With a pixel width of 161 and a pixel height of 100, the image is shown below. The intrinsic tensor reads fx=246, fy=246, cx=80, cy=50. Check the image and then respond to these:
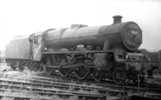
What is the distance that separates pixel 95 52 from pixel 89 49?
0.73 m

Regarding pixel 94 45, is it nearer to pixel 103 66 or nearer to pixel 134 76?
pixel 103 66

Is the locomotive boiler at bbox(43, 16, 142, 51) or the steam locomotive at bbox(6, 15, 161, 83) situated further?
the locomotive boiler at bbox(43, 16, 142, 51)

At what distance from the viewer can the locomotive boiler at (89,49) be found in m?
9.99

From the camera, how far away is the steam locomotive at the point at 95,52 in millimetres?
9953

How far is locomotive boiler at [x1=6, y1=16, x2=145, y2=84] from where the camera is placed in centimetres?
999

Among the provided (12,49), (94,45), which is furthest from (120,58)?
(12,49)

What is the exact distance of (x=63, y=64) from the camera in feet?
39.4

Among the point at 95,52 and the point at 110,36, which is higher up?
the point at 110,36

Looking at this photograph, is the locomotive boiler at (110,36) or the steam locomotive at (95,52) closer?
the steam locomotive at (95,52)

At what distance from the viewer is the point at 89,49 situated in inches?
428

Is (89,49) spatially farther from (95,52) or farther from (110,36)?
(110,36)

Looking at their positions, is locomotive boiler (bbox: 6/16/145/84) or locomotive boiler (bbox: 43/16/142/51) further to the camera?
locomotive boiler (bbox: 43/16/142/51)

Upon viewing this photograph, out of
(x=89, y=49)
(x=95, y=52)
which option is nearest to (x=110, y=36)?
(x=95, y=52)

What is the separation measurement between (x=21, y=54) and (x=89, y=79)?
7.11m
